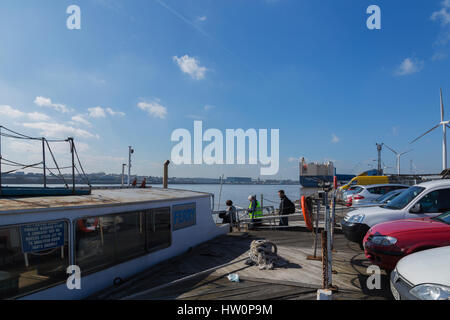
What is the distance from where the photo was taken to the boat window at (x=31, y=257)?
425 centimetres

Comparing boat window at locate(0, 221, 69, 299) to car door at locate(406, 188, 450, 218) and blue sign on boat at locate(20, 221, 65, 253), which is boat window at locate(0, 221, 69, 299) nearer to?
blue sign on boat at locate(20, 221, 65, 253)

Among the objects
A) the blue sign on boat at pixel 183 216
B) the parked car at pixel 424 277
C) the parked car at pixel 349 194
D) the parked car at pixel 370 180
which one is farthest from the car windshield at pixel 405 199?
the parked car at pixel 370 180

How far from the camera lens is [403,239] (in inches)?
200

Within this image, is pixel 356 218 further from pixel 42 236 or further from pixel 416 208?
pixel 42 236

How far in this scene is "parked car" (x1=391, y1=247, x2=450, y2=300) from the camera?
10.7 ft

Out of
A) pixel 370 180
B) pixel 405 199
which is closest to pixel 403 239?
pixel 405 199

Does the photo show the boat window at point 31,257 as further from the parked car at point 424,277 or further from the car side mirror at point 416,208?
the car side mirror at point 416,208

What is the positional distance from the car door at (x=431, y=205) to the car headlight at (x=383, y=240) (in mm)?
2162

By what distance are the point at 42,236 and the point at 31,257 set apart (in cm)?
35

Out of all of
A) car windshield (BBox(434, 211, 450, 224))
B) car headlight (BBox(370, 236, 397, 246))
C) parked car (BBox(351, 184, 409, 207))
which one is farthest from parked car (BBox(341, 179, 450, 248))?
parked car (BBox(351, 184, 409, 207))

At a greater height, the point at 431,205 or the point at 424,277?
the point at 431,205

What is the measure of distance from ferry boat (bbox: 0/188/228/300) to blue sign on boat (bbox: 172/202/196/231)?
0.16ft
